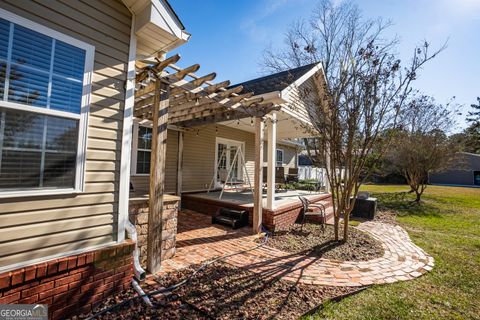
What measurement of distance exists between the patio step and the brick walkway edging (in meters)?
1.40

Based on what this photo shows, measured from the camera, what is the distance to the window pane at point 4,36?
1.99 meters

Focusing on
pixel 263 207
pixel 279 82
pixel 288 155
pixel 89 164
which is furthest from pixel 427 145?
pixel 89 164

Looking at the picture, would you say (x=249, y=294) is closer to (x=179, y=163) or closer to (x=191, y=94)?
(x=191, y=94)

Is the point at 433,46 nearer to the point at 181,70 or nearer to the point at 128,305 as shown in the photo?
the point at 181,70

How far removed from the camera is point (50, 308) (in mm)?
2215

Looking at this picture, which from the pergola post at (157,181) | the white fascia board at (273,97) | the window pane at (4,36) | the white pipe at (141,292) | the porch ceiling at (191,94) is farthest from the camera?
the white fascia board at (273,97)

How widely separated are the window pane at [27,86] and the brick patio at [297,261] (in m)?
2.72

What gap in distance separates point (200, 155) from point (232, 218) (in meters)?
3.44

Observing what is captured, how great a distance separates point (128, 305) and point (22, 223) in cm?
139

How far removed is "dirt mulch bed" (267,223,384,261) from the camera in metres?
4.33

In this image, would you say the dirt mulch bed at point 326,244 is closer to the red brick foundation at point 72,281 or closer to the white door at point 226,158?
the red brick foundation at point 72,281

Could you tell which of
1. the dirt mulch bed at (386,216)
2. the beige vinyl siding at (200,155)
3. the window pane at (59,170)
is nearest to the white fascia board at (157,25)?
the window pane at (59,170)

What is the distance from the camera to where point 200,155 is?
8.64 metres

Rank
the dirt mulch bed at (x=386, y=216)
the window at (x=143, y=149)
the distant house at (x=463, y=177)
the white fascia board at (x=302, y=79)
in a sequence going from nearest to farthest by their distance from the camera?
the white fascia board at (x=302, y=79), the window at (x=143, y=149), the dirt mulch bed at (x=386, y=216), the distant house at (x=463, y=177)
